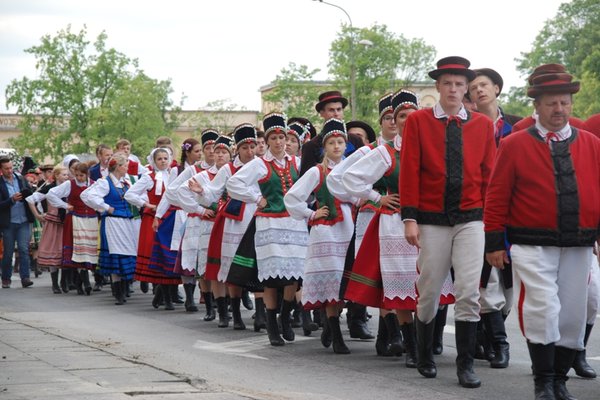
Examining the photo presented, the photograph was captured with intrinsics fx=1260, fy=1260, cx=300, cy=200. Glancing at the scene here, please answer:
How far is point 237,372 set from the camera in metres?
9.17

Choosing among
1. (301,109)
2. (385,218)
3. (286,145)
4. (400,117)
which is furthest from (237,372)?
(301,109)

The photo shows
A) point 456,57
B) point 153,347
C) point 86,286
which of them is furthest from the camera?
point 86,286

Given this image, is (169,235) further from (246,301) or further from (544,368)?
(544,368)

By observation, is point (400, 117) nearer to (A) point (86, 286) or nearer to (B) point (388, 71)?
(A) point (86, 286)

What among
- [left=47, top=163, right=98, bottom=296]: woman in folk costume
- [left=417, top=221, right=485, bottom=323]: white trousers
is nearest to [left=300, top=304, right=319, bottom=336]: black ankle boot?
[left=417, top=221, right=485, bottom=323]: white trousers

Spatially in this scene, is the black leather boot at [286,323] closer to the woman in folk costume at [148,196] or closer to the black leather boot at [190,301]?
the black leather boot at [190,301]

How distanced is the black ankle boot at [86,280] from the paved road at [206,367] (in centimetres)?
500

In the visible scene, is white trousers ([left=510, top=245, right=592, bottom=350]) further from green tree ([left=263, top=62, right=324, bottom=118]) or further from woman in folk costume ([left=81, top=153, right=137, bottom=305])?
green tree ([left=263, top=62, right=324, bottom=118])

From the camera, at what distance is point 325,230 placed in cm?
1084

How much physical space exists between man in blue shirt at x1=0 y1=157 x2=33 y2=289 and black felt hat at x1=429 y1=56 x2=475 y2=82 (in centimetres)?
1290

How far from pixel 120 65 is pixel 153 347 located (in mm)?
58729

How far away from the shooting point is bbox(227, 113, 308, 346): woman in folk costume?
11.6m

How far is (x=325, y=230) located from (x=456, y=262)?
258 centimetres

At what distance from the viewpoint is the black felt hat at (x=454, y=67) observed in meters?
8.48
